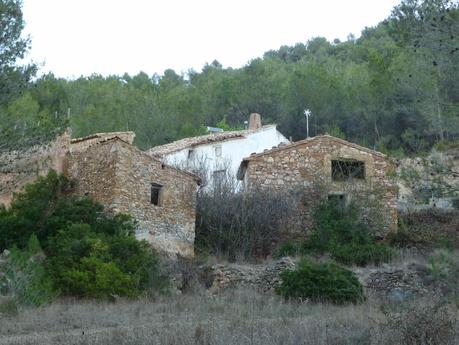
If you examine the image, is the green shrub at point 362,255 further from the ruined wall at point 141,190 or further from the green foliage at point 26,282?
the green foliage at point 26,282

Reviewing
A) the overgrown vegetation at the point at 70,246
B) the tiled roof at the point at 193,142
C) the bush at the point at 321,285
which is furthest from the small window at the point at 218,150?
the bush at the point at 321,285

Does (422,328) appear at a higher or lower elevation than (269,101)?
lower

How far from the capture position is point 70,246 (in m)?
17.1

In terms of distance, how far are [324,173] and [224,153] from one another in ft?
24.4

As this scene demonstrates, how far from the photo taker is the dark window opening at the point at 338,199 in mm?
22212

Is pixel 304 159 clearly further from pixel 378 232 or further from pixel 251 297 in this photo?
pixel 251 297

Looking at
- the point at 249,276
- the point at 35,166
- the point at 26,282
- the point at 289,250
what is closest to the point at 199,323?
the point at 26,282

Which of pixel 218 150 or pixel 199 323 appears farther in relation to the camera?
pixel 218 150

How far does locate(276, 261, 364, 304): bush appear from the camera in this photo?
49.1 feet

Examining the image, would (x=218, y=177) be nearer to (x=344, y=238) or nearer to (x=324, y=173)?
(x=324, y=173)

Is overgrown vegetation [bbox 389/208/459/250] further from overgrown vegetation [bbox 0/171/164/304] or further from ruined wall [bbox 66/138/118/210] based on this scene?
ruined wall [bbox 66/138/118/210]

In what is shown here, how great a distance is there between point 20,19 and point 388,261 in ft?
35.5

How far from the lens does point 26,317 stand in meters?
11.9

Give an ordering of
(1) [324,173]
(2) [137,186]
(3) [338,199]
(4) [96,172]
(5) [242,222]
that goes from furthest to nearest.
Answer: (1) [324,173] → (3) [338,199] → (5) [242,222] → (4) [96,172] → (2) [137,186]
